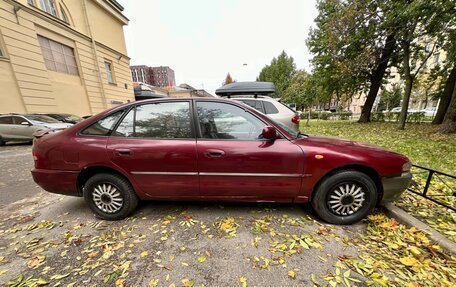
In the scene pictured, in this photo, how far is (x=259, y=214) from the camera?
2.74m

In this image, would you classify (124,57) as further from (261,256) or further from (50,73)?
(261,256)

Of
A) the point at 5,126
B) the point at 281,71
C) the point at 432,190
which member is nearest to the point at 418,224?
the point at 432,190

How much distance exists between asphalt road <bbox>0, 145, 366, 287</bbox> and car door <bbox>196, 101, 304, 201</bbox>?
0.42m

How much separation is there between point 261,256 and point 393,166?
194cm

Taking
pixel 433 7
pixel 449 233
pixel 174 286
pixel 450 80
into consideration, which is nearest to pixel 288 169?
pixel 174 286

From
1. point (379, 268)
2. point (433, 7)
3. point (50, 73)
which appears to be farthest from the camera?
point (50, 73)

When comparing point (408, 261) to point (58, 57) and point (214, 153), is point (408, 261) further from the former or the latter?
point (58, 57)

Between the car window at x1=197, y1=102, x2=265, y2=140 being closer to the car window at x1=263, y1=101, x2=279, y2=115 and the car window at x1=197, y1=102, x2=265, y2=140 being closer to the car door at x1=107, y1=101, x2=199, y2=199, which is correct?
the car door at x1=107, y1=101, x2=199, y2=199

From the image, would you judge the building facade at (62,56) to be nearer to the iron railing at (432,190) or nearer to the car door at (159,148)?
the car door at (159,148)

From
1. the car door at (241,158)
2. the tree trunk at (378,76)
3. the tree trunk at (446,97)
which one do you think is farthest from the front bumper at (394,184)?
the tree trunk at (446,97)

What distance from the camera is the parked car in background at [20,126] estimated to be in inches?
326

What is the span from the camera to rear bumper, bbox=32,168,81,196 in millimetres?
2572

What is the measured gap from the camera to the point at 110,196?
8.65 ft

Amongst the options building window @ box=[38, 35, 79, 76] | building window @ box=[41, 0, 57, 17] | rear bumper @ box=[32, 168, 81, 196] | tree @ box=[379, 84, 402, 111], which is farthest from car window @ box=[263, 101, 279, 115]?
tree @ box=[379, 84, 402, 111]
